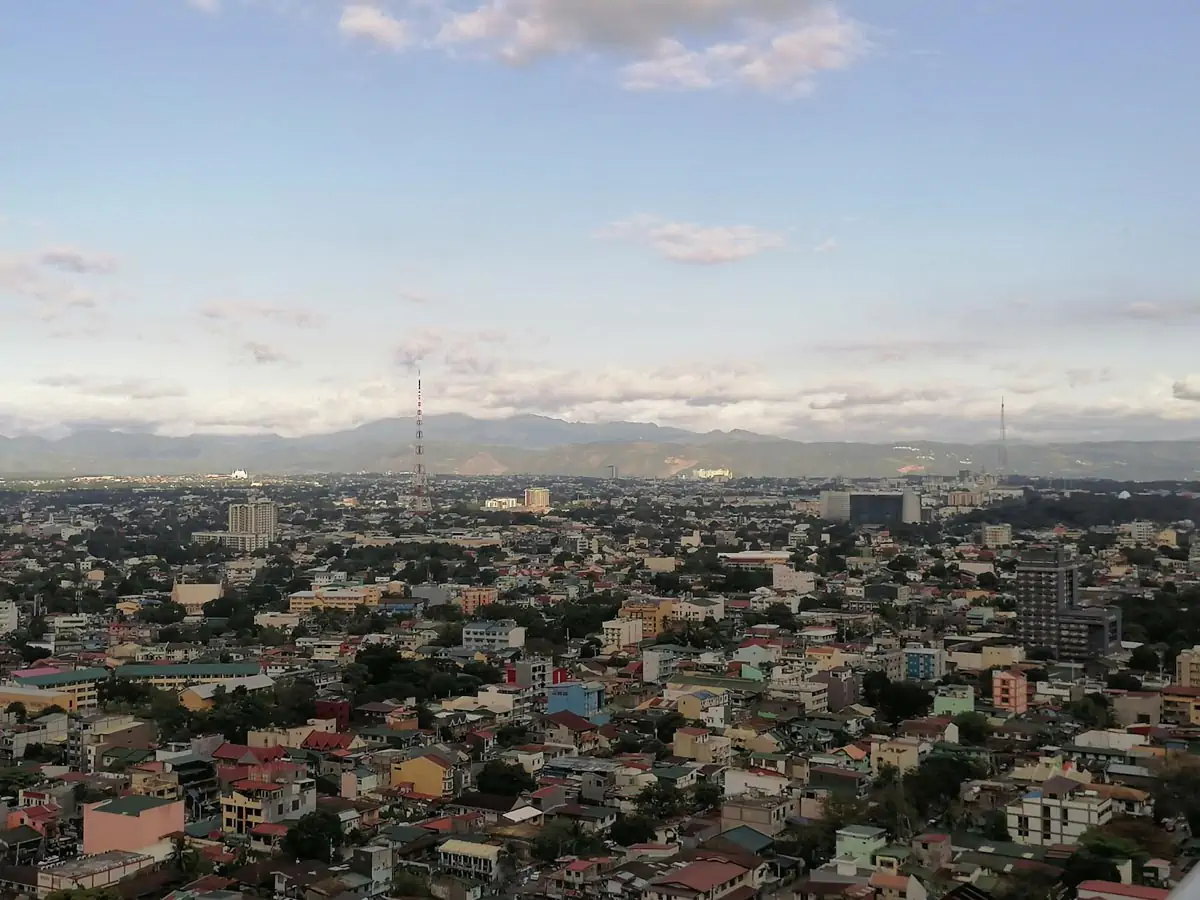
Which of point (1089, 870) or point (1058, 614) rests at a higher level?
point (1058, 614)

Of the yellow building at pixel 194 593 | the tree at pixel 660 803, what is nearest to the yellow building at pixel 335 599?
the yellow building at pixel 194 593

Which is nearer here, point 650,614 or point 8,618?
point 650,614

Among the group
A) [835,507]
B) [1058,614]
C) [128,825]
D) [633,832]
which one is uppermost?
[835,507]

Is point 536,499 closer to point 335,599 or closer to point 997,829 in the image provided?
point 335,599

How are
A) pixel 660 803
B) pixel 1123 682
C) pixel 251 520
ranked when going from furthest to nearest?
pixel 251 520 < pixel 1123 682 < pixel 660 803

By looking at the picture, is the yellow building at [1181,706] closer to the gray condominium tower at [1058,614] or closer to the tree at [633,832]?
the gray condominium tower at [1058,614]

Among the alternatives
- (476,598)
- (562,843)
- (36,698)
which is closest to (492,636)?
(476,598)

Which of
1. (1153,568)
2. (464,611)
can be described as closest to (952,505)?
(1153,568)
